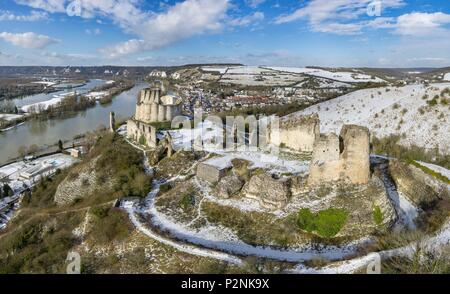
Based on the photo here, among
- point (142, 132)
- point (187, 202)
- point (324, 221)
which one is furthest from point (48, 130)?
point (324, 221)

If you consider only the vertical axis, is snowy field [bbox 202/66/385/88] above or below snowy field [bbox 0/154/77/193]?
above

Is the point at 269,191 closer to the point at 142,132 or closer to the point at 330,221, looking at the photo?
the point at 330,221

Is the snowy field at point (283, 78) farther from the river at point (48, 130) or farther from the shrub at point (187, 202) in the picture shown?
the shrub at point (187, 202)

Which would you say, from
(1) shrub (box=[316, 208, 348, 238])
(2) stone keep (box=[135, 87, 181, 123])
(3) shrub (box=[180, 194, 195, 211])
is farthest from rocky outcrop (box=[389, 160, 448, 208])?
(2) stone keep (box=[135, 87, 181, 123])

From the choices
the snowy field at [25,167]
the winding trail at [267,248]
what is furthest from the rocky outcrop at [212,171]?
the snowy field at [25,167]

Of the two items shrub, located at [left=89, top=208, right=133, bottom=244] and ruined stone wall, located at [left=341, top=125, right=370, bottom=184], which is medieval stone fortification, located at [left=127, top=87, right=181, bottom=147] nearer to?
shrub, located at [left=89, top=208, right=133, bottom=244]

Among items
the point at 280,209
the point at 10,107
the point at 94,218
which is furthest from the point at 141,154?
the point at 10,107
